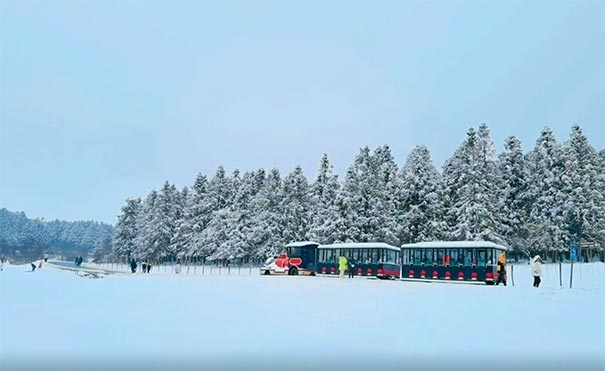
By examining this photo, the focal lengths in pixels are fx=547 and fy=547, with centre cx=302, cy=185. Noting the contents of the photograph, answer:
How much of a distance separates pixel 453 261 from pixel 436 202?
1658 centimetres

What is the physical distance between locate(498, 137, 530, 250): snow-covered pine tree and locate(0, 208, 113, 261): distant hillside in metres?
90.6

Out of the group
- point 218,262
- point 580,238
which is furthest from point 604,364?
point 218,262

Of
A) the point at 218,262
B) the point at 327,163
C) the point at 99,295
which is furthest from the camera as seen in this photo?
the point at 218,262

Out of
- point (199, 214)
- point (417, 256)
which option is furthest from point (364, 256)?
point (199, 214)

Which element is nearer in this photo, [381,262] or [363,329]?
Answer: [363,329]

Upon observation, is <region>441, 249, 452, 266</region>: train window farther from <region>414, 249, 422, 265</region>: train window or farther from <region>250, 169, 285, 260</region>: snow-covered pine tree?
<region>250, 169, 285, 260</region>: snow-covered pine tree

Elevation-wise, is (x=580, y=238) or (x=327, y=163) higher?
(x=327, y=163)

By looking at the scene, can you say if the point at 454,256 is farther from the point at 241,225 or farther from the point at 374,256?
the point at 241,225

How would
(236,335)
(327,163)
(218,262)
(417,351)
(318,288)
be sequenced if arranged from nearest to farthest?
(417,351), (236,335), (318,288), (327,163), (218,262)

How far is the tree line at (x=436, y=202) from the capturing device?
152ft

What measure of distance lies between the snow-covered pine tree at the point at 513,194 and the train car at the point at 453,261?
14.9 meters

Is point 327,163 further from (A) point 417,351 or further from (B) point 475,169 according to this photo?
(A) point 417,351

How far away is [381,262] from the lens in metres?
38.8

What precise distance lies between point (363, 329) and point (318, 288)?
37.8 feet
